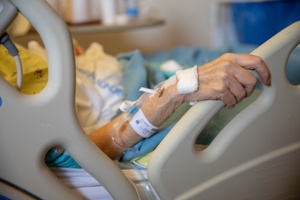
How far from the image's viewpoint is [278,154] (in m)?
0.81

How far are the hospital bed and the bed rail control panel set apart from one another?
0.01 meters

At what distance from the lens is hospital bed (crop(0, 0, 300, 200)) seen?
61cm

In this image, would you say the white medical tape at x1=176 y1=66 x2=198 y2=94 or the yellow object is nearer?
the white medical tape at x1=176 y1=66 x2=198 y2=94

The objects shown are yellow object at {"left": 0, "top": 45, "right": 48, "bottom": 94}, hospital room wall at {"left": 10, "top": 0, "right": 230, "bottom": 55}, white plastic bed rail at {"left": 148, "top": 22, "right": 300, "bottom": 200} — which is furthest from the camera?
hospital room wall at {"left": 10, "top": 0, "right": 230, "bottom": 55}

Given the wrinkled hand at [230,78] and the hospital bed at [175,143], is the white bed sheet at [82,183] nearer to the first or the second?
the hospital bed at [175,143]

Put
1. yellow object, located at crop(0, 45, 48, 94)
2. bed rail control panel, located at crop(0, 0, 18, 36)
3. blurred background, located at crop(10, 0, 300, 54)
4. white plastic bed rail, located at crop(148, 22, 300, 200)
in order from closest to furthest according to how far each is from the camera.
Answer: bed rail control panel, located at crop(0, 0, 18, 36) → white plastic bed rail, located at crop(148, 22, 300, 200) → yellow object, located at crop(0, 45, 48, 94) → blurred background, located at crop(10, 0, 300, 54)

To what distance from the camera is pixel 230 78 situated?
667 mm

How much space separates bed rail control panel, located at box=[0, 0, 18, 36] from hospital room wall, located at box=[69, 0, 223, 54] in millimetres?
1622

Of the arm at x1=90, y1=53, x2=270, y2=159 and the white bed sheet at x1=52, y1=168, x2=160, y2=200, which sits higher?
the arm at x1=90, y1=53, x2=270, y2=159

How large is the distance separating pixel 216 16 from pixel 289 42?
1539 millimetres

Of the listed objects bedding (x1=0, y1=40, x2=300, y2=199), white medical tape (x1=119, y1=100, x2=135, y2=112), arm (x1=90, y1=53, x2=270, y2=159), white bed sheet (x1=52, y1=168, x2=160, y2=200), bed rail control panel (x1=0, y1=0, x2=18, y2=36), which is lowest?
white bed sheet (x1=52, y1=168, x2=160, y2=200)

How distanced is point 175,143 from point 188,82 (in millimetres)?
129

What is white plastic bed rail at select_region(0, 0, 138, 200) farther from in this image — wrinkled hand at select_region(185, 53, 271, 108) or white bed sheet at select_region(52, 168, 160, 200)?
wrinkled hand at select_region(185, 53, 271, 108)

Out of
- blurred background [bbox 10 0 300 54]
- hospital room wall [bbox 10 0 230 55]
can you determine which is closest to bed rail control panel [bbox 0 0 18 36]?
blurred background [bbox 10 0 300 54]
